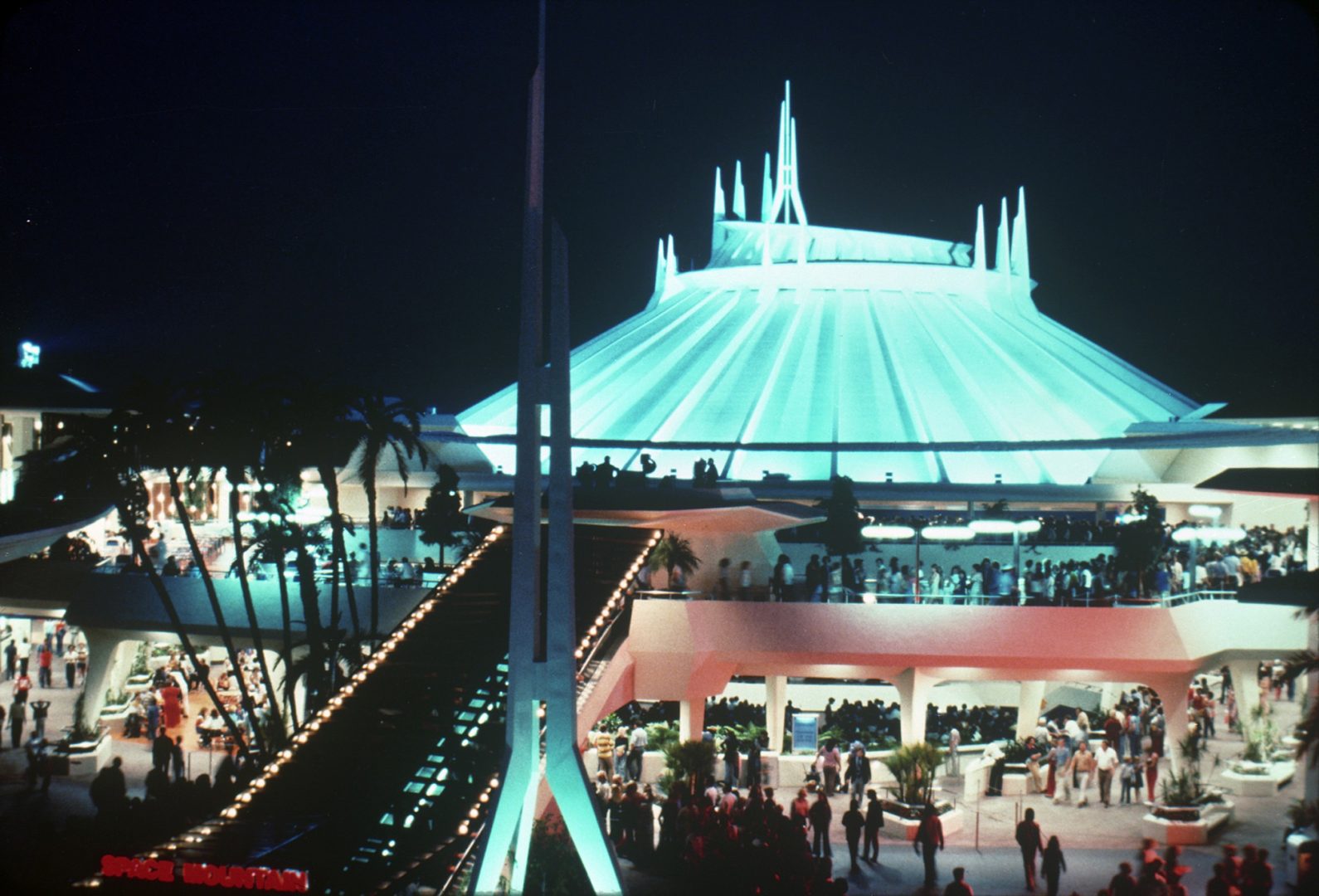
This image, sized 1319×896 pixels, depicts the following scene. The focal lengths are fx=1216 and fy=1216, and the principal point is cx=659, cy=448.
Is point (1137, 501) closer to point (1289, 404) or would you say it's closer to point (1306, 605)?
point (1289, 404)

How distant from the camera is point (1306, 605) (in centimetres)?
1046

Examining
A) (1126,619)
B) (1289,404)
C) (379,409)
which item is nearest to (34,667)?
(379,409)

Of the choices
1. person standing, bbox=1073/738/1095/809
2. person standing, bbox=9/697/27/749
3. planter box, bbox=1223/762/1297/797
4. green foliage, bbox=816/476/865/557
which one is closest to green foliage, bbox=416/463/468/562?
green foliage, bbox=816/476/865/557

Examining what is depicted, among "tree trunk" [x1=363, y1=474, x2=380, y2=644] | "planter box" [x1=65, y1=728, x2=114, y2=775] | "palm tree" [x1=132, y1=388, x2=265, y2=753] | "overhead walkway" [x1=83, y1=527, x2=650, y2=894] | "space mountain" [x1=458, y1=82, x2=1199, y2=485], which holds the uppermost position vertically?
"space mountain" [x1=458, y1=82, x2=1199, y2=485]

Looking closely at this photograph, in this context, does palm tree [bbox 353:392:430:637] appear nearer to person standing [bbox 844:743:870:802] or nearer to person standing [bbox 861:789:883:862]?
person standing [bbox 844:743:870:802]

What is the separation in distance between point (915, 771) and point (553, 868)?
6.20 m

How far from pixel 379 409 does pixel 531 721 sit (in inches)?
395

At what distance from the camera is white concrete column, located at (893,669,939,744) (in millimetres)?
19344

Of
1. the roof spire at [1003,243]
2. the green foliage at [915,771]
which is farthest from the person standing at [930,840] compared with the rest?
the roof spire at [1003,243]

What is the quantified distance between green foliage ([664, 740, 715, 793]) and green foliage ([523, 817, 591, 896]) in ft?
13.0

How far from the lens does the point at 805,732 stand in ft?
60.1

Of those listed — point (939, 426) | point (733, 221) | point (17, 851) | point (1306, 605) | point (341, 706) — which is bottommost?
point (17, 851)

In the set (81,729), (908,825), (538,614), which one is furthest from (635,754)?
(538,614)

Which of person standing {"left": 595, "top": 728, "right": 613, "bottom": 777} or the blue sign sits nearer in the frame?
the blue sign
